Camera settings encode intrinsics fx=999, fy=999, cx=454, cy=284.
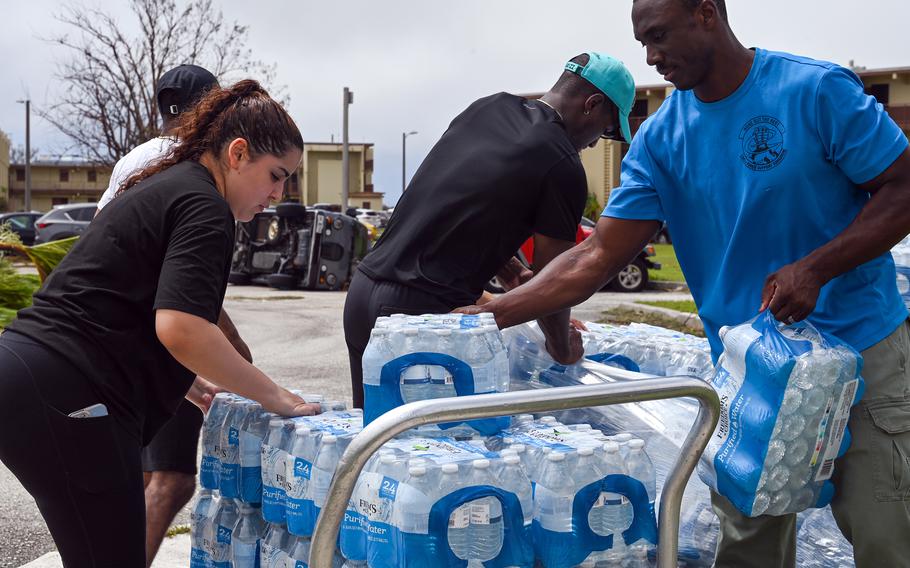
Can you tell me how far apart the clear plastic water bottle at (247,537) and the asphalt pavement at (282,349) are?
86 centimetres

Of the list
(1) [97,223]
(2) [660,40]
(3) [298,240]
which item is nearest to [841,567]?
(2) [660,40]

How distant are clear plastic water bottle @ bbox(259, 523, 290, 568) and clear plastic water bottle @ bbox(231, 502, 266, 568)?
6 centimetres

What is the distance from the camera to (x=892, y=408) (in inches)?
107

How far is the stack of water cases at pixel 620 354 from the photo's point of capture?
3986 millimetres

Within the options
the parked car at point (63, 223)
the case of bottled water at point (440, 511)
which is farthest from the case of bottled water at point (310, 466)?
the parked car at point (63, 223)

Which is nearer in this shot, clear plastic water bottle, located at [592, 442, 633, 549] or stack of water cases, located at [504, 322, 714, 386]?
clear plastic water bottle, located at [592, 442, 633, 549]

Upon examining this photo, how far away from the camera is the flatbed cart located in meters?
2.14

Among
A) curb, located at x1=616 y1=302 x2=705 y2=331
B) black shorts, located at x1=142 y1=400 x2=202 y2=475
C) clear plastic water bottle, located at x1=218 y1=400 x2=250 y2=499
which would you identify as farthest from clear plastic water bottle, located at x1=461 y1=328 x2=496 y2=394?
curb, located at x1=616 y1=302 x2=705 y2=331

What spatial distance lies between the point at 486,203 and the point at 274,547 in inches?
50.9

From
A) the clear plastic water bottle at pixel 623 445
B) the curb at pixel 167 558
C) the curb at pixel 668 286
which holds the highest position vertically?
the clear plastic water bottle at pixel 623 445

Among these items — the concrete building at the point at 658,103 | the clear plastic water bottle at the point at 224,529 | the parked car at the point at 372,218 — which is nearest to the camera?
the clear plastic water bottle at the point at 224,529

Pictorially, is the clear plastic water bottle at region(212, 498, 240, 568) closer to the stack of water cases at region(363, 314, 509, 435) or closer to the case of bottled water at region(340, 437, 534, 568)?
the stack of water cases at region(363, 314, 509, 435)

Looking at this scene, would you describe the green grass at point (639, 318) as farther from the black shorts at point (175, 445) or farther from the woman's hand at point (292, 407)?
the woman's hand at point (292, 407)

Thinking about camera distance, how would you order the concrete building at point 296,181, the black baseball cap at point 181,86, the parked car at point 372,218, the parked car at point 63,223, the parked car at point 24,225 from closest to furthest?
1. the black baseball cap at point 181,86
2. the parked car at point 63,223
3. the parked car at point 24,225
4. the parked car at point 372,218
5. the concrete building at point 296,181
